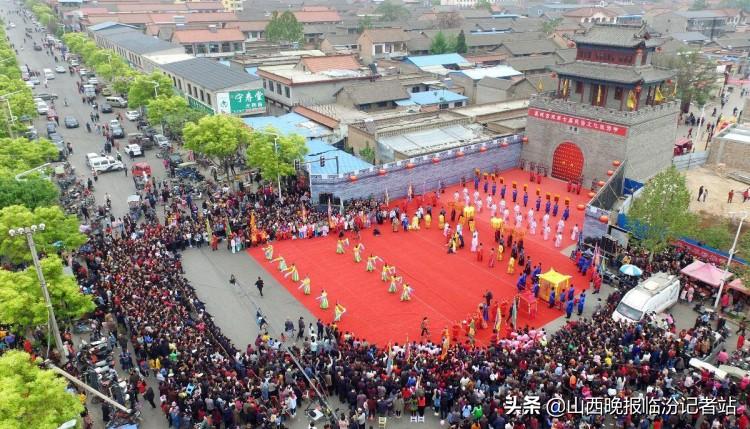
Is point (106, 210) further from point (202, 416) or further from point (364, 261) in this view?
point (202, 416)

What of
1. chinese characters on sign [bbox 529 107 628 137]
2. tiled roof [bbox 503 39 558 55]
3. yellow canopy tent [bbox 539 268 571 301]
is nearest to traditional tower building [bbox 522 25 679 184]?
chinese characters on sign [bbox 529 107 628 137]

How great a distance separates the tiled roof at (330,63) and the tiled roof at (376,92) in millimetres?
5381

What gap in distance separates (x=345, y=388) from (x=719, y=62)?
7617 cm

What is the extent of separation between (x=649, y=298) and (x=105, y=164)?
120 feet

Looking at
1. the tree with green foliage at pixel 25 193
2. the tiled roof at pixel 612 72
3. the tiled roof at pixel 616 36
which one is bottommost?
the tree with green foliage at pixel 25 193

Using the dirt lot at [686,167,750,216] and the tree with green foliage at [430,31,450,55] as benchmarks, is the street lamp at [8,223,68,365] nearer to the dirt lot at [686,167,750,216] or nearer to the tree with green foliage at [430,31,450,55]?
the dirt lot at [686,167,750,216]

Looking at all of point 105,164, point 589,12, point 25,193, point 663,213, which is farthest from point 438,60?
point 589,12

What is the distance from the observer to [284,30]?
86.4 meters

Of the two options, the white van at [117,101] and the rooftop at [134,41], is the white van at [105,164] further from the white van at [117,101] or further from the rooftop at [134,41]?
the rooftop at [134,41]

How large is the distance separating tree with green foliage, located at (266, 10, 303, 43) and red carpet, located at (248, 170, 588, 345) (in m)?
62.9

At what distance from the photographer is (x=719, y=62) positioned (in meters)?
72.3

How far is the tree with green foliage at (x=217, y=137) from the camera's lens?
35.8 metres

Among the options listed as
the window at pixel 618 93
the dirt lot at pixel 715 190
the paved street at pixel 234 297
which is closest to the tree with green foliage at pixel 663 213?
the paved street at pixel 234 297

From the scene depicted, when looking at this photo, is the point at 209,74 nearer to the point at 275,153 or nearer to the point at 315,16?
the point at 275,153
